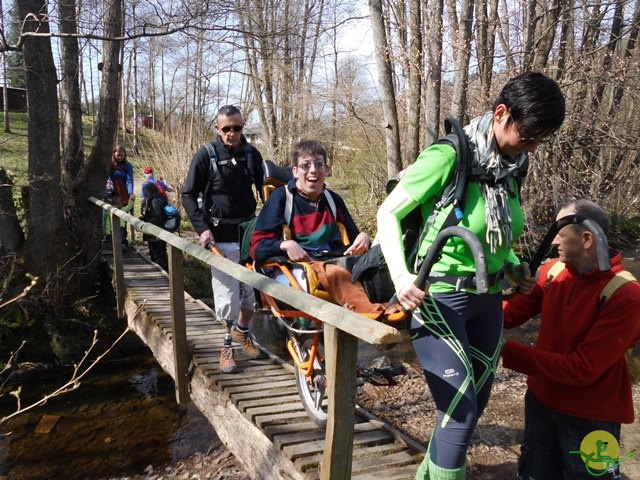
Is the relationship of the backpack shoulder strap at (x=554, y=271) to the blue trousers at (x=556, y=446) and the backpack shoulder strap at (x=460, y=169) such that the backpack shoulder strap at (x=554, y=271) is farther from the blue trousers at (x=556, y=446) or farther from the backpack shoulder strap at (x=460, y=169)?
the backpack shoulder strap at (x=460, y=169)

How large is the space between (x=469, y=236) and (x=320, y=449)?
5.72 ft

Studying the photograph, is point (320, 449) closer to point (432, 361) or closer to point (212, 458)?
point (432, 361)

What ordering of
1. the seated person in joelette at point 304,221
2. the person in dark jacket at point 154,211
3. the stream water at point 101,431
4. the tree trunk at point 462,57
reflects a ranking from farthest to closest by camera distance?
1. the person in dark jacket at point 154,211
2. the tree trunk at point 462,57
3. the stream water at point 101,431
4. the seated person in joelette at point 304,221

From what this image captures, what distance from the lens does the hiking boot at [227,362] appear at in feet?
13.8

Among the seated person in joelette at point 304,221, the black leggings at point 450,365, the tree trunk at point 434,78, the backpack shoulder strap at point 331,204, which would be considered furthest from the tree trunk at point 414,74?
the black leggings at point 450,365

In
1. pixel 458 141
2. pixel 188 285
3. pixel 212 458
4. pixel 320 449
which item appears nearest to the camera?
pixel 458 141

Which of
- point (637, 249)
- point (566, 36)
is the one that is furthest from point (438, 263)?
point (637, 249)

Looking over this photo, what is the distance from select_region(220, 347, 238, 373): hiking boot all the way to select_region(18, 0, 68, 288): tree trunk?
4.35 metres

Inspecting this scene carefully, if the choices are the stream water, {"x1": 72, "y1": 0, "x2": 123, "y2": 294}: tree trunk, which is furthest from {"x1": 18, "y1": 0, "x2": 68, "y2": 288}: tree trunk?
the stream water

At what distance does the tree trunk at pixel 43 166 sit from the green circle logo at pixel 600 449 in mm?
6972

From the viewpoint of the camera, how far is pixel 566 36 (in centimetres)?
1007

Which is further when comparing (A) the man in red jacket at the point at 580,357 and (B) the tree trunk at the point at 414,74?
(B) the tree trunk at the point at 414,74

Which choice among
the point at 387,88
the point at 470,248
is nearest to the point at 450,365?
the point at 470,248

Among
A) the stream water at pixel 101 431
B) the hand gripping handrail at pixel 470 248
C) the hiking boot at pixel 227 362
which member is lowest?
the stream water at pixel 101 431
